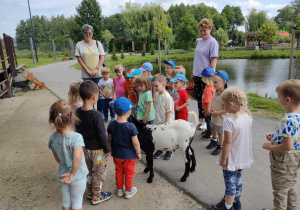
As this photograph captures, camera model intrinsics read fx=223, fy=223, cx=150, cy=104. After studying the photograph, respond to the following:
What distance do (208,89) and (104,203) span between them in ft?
7.83

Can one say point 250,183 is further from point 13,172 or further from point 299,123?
point 13,172

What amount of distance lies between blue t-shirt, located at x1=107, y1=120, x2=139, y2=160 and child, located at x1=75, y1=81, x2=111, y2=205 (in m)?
0.11

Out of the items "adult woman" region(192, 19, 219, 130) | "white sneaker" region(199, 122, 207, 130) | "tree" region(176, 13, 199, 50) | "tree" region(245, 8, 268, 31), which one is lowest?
"white sneaker" region(199, 122, 207, 130)

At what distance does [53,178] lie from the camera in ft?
10.6

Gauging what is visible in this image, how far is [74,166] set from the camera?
2033mm

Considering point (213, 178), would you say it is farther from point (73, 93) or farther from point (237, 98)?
point (73, 93)

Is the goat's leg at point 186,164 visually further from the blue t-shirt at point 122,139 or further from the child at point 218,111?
the child at point 218,111

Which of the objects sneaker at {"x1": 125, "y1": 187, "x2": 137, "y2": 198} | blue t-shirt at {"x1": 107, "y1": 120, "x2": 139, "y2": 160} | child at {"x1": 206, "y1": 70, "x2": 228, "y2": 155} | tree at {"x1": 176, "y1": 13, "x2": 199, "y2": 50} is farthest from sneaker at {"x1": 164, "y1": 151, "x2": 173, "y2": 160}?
tree at {"x1": 176, "y1": 13, "x2": 199, "y2": 50}

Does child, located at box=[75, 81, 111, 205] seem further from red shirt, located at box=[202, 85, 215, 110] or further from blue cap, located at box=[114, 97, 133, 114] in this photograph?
red shirt, located at box=[202, 85, 215, 110]

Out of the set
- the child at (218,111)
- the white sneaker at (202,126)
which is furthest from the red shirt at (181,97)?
the white sneaker at (202,126)

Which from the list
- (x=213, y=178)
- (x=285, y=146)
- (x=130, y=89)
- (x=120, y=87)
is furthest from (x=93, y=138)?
(x=120, y=87)

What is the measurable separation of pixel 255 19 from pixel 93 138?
6564 cm

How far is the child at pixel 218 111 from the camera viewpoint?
3.35 meters

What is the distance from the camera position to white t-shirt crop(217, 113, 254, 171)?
2.12 meters
